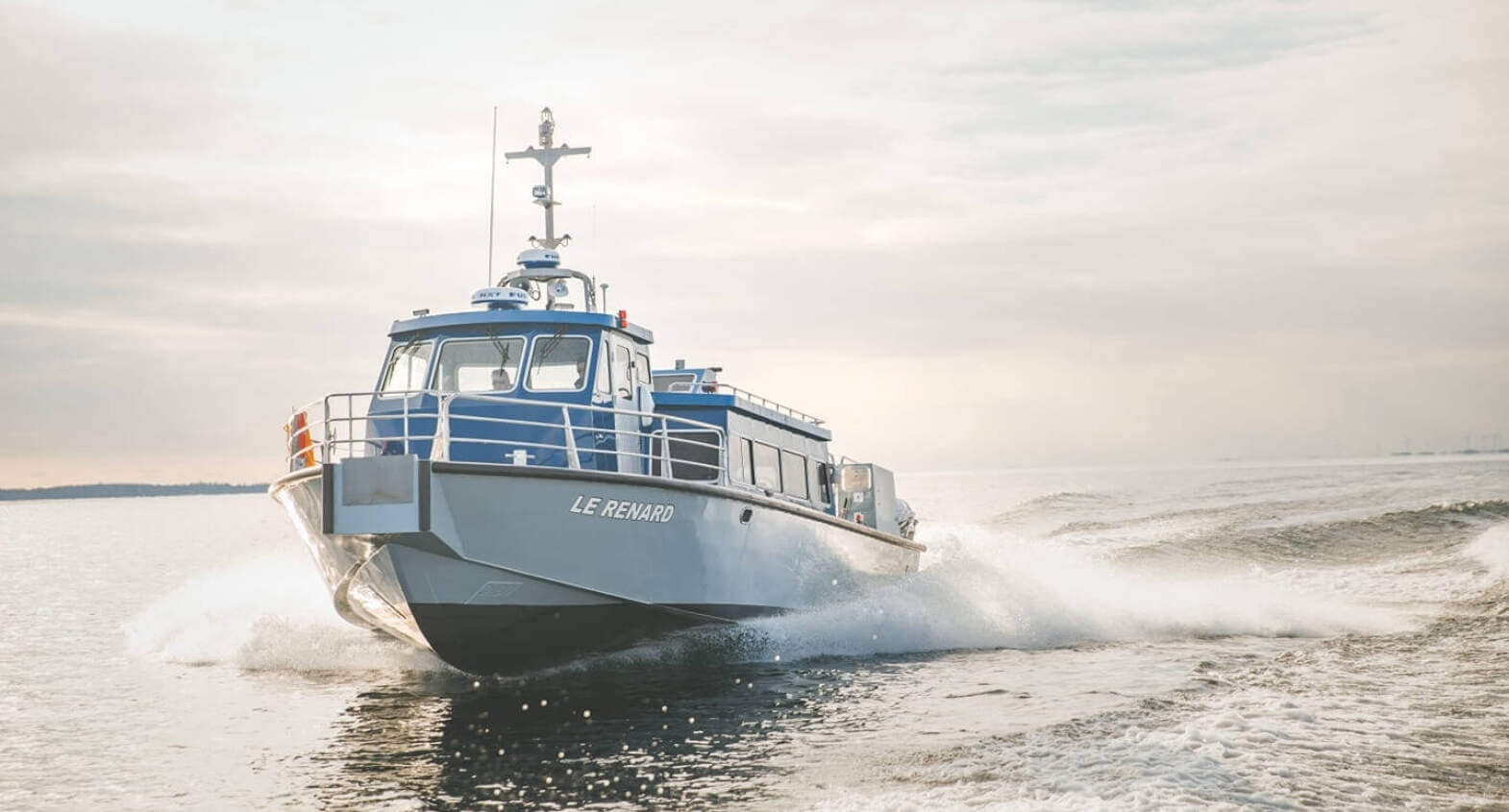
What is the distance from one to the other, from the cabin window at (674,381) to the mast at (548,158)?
231cm

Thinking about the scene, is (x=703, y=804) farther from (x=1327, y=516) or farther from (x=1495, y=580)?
(x=1327, y=516)

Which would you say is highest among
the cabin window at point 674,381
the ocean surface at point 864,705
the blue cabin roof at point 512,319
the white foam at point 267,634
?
the blue cabin roof at point 512,319

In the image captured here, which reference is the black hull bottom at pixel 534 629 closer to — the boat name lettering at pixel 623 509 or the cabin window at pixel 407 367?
the boat name lettering at pixel 623 509

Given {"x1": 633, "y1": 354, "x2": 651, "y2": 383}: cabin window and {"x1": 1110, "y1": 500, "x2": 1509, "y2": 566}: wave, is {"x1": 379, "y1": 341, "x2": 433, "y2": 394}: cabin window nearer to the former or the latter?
{"x1": 633, "y1": 354, "x2": 651, "y2": 383}: cabin window

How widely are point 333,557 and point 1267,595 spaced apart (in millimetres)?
14149

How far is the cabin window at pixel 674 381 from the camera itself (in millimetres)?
16984

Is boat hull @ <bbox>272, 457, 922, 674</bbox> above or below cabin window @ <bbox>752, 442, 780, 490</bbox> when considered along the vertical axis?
below

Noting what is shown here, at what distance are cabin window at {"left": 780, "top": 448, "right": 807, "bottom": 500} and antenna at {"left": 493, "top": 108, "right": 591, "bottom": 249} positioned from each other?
433 cm

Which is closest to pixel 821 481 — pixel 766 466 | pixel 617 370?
pixel 766 466

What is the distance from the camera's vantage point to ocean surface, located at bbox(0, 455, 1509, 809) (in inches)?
343

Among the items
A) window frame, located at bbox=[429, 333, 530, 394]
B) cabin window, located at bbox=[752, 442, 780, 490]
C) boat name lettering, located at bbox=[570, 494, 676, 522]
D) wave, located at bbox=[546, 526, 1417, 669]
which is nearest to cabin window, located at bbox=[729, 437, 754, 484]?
cabin window, located at bbox=[752, 442, 780, 490]

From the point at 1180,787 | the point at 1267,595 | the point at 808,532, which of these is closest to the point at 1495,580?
the point at 1267,595

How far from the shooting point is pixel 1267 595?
19250 mm

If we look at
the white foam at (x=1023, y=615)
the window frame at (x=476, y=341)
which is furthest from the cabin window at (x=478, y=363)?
the white foam at (x=1023, y=615)
